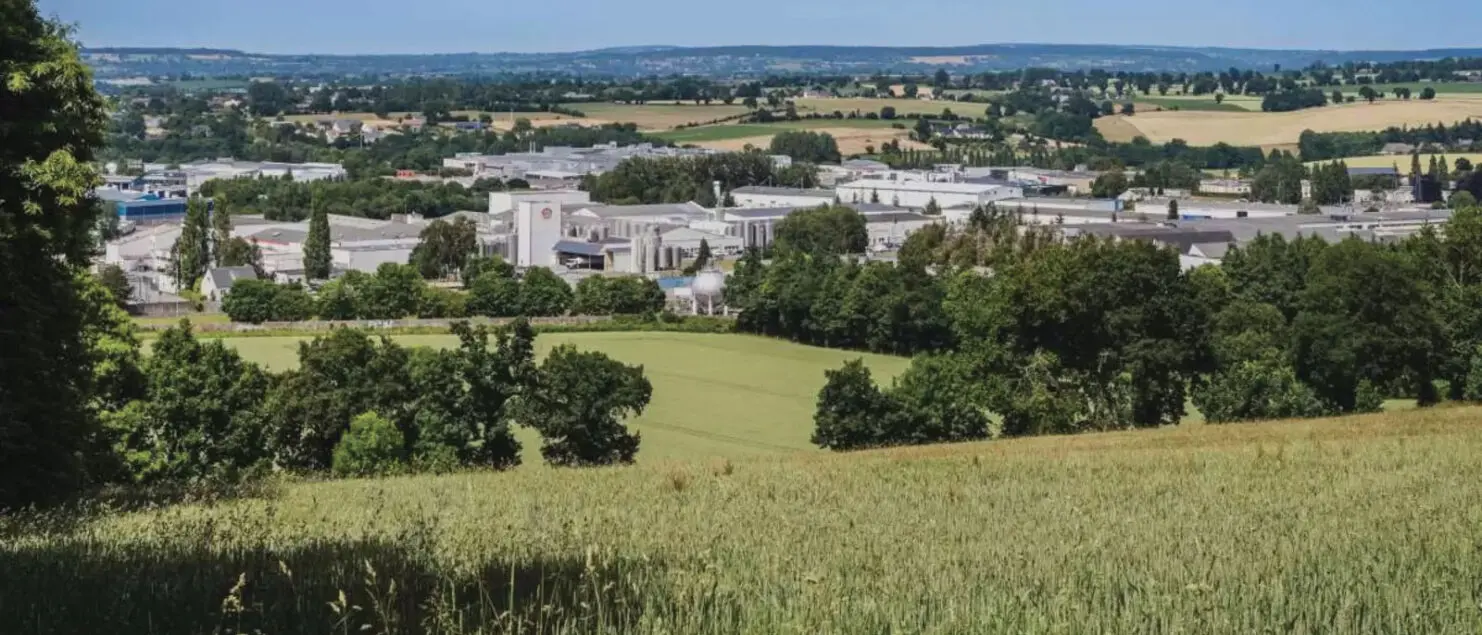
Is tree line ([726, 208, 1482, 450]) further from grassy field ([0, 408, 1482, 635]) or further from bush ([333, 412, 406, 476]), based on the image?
grassy field ([0, 408, 1482, 635])

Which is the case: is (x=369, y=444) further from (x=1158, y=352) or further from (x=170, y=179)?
(x=170, y=179)

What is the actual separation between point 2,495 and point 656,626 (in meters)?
10.3

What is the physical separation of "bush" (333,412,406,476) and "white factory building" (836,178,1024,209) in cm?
10266

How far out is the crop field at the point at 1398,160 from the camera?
511 ft

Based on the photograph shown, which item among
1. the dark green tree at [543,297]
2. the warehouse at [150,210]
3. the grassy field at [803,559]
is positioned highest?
the grassy field at [803,559]

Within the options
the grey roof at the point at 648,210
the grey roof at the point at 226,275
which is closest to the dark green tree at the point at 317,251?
the grey roof at the point at 226,275

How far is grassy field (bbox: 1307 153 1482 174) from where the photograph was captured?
155725 millimetres

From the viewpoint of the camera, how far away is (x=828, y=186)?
155375 mm

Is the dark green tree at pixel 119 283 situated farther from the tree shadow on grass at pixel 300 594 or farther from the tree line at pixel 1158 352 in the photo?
the tree shadow on grass at pixel 300 594

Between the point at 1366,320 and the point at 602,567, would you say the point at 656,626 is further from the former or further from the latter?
the point at 1366,320

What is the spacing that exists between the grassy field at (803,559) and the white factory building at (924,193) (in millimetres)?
120788

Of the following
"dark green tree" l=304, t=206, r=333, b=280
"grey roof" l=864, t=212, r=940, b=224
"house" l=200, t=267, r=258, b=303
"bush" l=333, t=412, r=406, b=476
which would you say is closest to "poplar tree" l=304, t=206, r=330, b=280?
"dark green tree" l=304, t=206, r=333, b=280

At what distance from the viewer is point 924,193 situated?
5527 inches

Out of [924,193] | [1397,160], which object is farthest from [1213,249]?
[1397,160]
